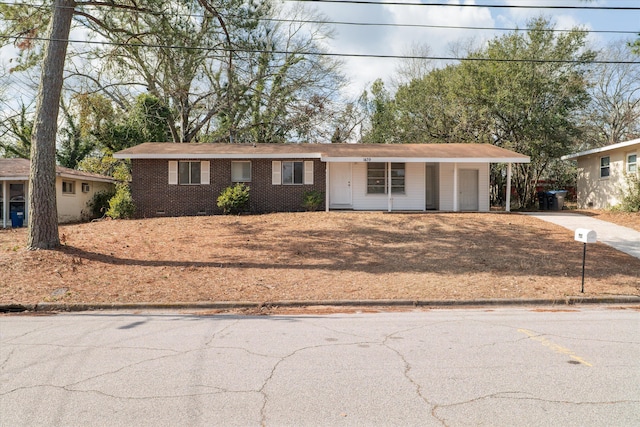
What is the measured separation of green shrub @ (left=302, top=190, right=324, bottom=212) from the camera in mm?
20859

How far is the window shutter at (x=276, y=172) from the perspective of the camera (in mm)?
21812

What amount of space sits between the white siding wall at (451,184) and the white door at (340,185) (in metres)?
4.63

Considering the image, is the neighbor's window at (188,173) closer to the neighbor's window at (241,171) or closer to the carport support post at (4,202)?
the neighbor's window at (241,171)

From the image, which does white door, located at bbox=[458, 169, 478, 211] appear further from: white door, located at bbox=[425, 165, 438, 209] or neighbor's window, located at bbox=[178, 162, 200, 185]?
neighbor's window, located at bbox=[178, 162, 200, 185]

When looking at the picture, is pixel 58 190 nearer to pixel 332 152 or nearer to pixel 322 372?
pixel 332 152

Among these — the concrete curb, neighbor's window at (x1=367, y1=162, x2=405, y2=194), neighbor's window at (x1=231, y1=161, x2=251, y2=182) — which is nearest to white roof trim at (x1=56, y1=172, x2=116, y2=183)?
neighbor's window at (x1=231, y1=161, x2=251, y2=182)

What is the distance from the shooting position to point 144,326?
23.1 ft

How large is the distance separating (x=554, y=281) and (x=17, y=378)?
10.3 m

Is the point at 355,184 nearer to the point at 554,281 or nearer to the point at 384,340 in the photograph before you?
the point at 554,281

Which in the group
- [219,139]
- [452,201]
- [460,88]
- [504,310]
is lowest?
[504,310]

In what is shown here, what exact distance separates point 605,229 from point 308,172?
12398mm

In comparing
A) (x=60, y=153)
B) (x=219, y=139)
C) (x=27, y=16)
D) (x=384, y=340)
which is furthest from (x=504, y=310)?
(x=60, y=153)

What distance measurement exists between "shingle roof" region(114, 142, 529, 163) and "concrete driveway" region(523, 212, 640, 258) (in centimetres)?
314

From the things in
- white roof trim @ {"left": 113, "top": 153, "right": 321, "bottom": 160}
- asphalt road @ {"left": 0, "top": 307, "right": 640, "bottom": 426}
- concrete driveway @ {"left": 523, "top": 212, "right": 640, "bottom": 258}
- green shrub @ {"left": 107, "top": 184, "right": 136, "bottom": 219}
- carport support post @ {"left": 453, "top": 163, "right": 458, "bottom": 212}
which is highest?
white roof trim @ {"left": 113, "top": 153, "right": 321, "bottom": 160}
